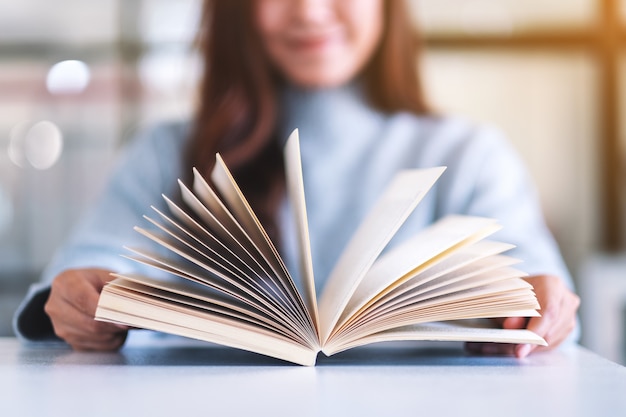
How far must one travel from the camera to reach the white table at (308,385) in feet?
1.37

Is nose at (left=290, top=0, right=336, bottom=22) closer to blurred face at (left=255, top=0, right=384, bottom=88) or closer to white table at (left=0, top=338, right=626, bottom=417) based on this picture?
blurred face at (left=255, top=0, right=384, bottom=88)

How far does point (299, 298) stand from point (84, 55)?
2665 millimetres

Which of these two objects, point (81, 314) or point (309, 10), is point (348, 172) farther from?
point (81, 314)

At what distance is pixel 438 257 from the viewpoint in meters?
0.59

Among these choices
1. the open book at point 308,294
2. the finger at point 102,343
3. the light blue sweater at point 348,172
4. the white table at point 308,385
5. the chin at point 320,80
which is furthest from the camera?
the chin at point 320,80

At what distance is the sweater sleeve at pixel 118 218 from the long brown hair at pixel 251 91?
0.17 ft

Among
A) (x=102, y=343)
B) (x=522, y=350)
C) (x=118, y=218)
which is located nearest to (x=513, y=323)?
(x=522, y=350)

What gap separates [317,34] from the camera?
1146mm

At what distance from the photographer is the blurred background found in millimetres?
2875

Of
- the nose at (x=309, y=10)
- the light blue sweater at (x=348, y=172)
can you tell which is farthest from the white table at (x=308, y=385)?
the nose at (x=309, y=10)

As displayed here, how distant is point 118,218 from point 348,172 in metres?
0.40

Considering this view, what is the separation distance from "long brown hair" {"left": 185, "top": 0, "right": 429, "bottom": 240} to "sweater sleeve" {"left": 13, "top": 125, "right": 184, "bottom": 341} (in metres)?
0.05

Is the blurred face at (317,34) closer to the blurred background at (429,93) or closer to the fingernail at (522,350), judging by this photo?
the fingernail at (522,350)

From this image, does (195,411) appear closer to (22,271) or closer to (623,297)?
(623,297)
